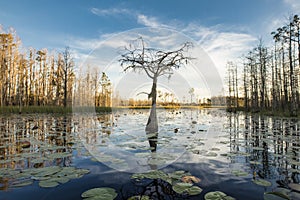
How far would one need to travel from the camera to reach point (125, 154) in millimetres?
4293

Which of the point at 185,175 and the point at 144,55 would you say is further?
the point at 144,55

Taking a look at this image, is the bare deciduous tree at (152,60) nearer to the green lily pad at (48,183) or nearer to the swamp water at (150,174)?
the swamp water at (150,174)

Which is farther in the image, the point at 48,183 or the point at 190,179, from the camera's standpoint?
the point at 190,179

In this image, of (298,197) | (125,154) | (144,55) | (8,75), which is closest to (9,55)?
(8,75)

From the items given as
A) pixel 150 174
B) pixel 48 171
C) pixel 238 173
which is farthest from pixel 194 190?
pixel 48 171

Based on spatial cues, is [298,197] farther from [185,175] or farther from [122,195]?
[122,195]

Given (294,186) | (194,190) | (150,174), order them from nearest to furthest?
1. (194,190)
2. (294,186)
3. (150,174)

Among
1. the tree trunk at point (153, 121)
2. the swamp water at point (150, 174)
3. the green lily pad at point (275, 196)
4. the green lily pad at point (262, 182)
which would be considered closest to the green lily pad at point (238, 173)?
the swamp water at point (150, 174)

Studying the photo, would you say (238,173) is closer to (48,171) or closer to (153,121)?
(48,171)

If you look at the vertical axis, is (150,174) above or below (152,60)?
below

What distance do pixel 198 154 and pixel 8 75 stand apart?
3357 centimetres

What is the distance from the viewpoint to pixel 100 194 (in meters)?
2.20

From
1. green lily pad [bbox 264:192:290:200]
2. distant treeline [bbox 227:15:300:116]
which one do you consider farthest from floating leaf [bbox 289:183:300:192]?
distant treeline [bbox 227:15:300:116]

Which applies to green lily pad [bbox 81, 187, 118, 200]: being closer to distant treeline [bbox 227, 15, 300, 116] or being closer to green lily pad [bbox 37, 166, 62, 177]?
green lily pad [bbox 37, 166, 62, 177]
